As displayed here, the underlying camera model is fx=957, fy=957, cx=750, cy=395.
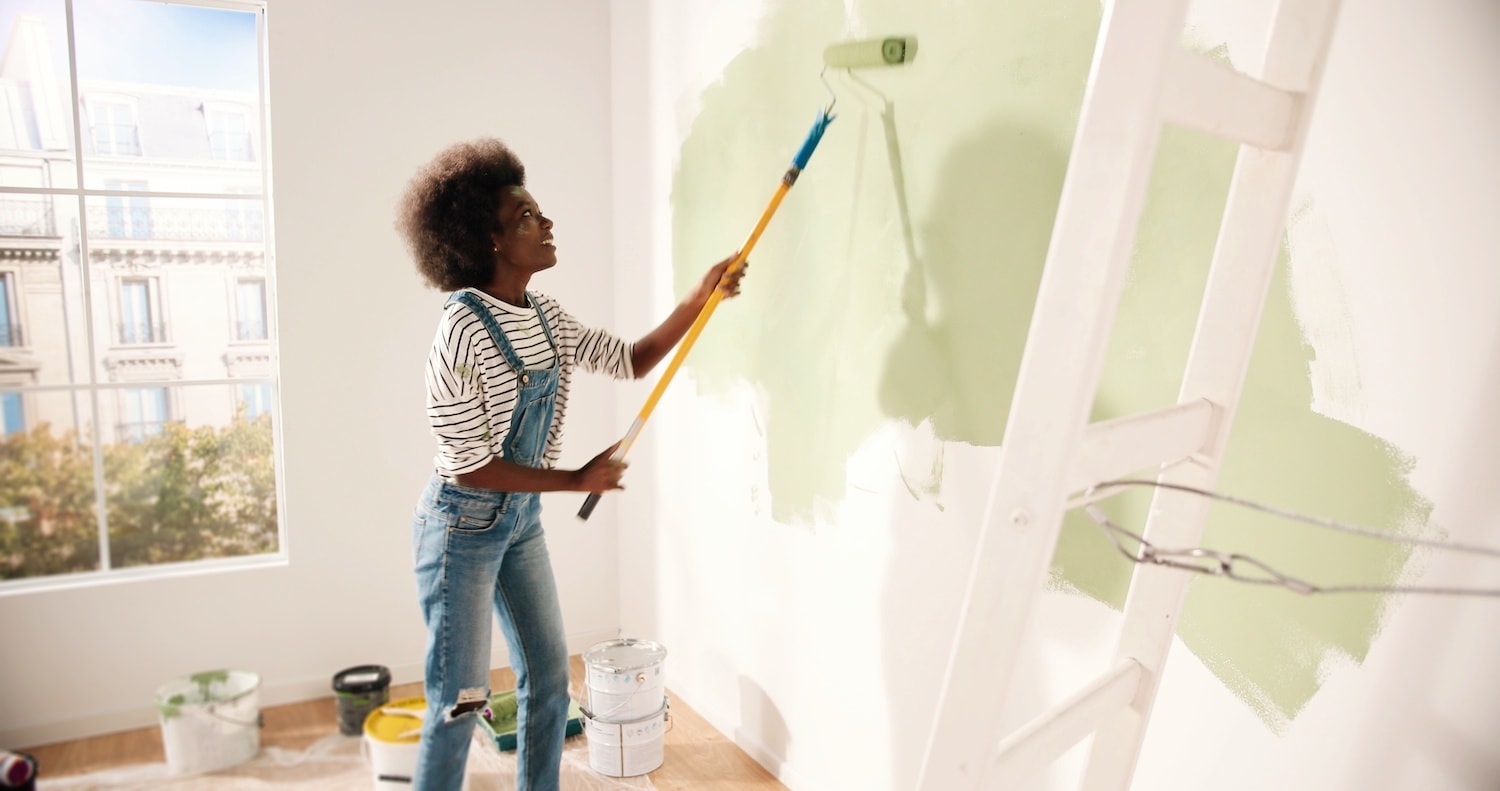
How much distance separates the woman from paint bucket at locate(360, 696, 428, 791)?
1.17ft

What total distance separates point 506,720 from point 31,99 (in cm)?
263

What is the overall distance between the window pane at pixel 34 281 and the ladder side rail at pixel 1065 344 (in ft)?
11.8

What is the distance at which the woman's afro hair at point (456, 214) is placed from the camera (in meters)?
1.78

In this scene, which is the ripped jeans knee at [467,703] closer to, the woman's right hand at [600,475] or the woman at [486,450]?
the woman at [486,450]

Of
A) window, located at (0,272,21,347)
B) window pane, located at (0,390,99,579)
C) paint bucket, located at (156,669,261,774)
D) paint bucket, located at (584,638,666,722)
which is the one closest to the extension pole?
paint bucket, located at (584,638,666,722)

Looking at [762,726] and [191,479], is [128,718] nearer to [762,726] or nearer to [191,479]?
[762,726]

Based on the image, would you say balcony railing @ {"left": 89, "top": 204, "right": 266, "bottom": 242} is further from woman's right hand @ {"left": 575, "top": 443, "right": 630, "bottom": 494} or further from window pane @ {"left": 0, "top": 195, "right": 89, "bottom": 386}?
woman's right hand @ {"left": 575, "top": 443, "right": 630, "bottom": 494}

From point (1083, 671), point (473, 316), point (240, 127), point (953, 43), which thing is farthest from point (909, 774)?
point (240, 127)

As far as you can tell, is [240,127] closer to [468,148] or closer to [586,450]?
[586,450]

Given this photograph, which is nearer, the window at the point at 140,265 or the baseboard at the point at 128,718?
the baseboard at the point at 128,718

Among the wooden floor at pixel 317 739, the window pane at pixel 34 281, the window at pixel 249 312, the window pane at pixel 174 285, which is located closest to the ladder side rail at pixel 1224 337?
the wooden floor at pixel 317 739

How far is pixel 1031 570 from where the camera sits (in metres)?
0.79

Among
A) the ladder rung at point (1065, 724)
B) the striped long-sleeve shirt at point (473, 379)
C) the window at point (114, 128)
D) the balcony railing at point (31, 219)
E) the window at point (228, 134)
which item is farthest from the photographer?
the balcony railing at point (31, 219)

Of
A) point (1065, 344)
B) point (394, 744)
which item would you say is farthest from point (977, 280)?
point (394, 744)
